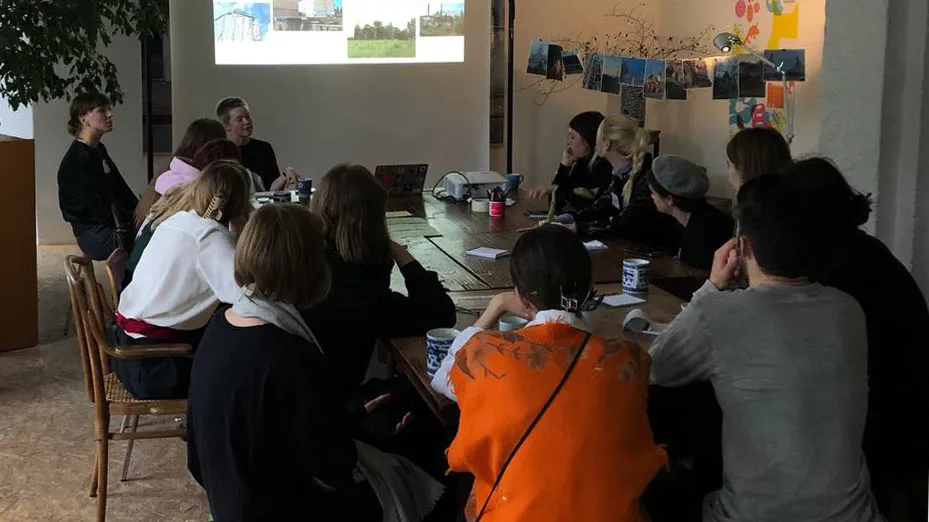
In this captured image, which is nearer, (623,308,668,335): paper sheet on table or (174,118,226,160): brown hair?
(623,308,668,335): paper sheet on table

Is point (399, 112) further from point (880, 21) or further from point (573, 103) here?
point (880, 21)

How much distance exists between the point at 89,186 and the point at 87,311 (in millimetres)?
2050

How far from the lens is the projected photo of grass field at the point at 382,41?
23.0 ft

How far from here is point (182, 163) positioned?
3998 mm

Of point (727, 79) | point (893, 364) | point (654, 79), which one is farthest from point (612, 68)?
point (893, 364)

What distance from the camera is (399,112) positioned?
7.32m

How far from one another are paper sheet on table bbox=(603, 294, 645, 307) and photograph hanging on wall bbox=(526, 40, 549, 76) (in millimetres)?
4105

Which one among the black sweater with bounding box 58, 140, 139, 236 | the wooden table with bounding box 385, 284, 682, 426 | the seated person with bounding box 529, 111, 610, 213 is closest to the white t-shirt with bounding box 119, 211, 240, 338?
the wooden table with bounding box 385, 284, 682, 426

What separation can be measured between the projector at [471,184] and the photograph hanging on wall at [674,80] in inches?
76.8

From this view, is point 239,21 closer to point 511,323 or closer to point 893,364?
point 511,323

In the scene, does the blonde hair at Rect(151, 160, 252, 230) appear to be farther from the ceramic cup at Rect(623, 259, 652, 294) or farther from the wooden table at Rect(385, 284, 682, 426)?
the ceramic cup at Rect(623, 259, 652, 294)

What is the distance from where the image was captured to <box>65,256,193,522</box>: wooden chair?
287 cm

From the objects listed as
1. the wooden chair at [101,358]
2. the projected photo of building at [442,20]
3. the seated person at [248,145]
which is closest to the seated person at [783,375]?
the wooden chair at [101,358]

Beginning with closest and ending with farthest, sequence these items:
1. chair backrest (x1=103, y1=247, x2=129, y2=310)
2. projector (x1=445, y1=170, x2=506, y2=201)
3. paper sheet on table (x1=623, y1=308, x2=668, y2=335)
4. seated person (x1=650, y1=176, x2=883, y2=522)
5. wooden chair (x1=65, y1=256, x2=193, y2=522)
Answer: seated person (x1=650, y1=176, x2=883, y2=522) → paper sheet on table (x1=623, y1=308, x2=668, y2=335) → wooden chair (x1=65, y1=256, x2=193, y2=522) → chair backrest (x1=103, y1=247, x2=129, y2=310) → projector (x1=445, y1=170, x2=506, y2=201)
